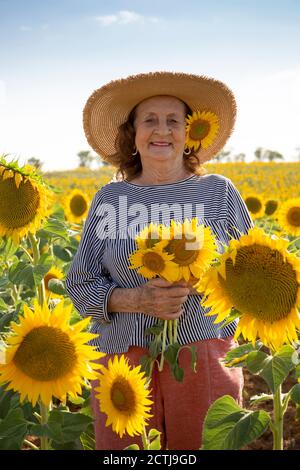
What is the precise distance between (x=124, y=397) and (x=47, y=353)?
0.31 m

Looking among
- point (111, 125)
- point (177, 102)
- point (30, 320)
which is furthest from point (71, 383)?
point (111, 125)

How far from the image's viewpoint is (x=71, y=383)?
56.6 inches

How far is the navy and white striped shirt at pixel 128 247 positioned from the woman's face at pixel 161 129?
14cm

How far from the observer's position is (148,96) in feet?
Answer: 8.47

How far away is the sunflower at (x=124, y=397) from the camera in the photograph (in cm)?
162

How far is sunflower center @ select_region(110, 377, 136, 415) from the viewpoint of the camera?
1.62m

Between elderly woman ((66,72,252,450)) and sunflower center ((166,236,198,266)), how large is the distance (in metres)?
0.17

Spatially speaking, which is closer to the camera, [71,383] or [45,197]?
[71,383]

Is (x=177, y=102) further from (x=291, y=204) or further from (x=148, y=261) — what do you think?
(x=291, y=204)

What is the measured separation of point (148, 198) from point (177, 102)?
17.8 inches

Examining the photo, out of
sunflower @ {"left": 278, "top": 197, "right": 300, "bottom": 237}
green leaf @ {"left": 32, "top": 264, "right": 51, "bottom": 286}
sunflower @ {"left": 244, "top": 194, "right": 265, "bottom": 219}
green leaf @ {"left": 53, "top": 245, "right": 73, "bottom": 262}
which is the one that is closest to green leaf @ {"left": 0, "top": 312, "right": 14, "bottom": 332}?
green leaf @ {"left": 32, "top": 264, "right": 51, "bottom": 286}

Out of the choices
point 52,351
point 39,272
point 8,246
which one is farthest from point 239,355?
point 8,246

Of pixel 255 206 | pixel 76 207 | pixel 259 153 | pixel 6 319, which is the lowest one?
pixel 6 319

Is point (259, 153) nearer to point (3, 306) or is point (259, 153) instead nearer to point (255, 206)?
point (255, 206)
